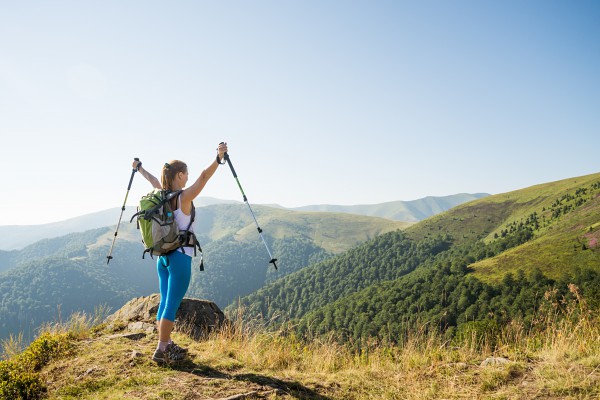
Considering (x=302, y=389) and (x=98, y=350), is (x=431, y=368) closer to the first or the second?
(x=302, y=389)

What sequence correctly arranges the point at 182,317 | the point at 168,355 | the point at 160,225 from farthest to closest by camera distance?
the point at 182,317 → the point at 168,355 → the point at 160,225

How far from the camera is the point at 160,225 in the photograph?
5.00 m

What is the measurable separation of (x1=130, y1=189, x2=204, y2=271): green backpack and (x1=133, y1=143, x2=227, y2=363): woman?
0.37 feet

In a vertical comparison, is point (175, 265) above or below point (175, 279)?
above

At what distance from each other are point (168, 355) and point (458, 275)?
11611cm

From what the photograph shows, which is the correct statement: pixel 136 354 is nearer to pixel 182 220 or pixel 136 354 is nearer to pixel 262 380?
pixel 262 380

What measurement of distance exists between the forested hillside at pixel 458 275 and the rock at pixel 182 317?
1.35 m

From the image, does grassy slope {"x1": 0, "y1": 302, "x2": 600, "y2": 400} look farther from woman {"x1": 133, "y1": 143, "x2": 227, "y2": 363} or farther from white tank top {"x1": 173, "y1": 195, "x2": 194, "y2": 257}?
white tank top {"x1": 173, "y1": 195, "x2": 194, "y2": 257}

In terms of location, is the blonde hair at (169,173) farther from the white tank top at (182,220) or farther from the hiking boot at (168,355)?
the hiking boot at (168,355)

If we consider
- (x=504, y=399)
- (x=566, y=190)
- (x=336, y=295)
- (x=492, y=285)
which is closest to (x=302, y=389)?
(x=504, y=399)

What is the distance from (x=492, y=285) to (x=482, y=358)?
10466 cm

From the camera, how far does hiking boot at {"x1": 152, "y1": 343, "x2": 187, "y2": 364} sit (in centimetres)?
519

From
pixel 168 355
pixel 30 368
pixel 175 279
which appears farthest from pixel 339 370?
pixel 30 368

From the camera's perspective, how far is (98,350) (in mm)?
5902
